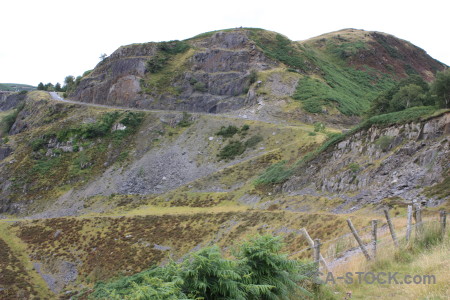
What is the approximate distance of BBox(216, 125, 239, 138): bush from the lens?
56256 mm

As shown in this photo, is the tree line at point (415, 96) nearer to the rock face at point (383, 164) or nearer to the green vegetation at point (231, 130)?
the rock face at point (383, 164)

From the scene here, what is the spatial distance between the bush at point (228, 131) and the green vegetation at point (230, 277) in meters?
47.5

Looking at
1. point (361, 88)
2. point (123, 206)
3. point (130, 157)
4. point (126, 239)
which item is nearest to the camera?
point (126, 239)

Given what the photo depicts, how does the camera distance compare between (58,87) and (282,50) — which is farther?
(58,87)

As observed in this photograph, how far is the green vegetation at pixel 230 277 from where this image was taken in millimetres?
7008

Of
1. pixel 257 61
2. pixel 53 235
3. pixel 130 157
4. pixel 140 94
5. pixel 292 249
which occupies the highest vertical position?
pixel 257 61

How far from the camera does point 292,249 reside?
2192 centimetres

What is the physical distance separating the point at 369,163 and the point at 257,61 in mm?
52005

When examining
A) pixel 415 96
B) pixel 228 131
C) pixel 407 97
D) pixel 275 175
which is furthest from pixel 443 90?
pixel 228 131

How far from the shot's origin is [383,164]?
2733 centimetres

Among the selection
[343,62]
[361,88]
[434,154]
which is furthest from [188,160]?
[343,62]

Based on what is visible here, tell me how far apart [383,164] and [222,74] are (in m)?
52.4

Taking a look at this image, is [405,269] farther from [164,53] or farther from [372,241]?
[164,53]

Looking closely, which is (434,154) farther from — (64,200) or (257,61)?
(257,61)
